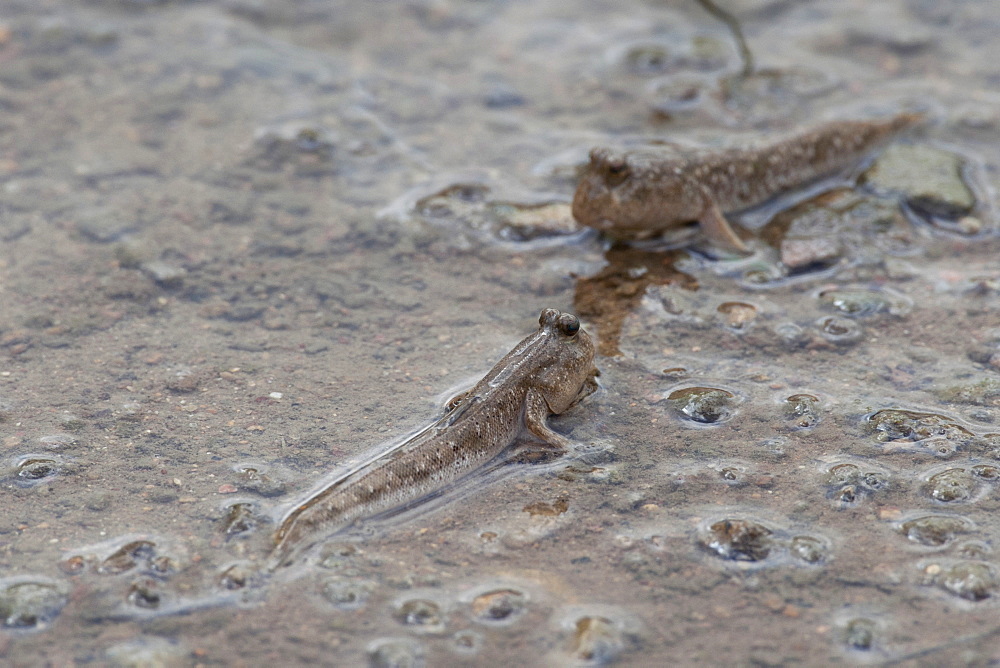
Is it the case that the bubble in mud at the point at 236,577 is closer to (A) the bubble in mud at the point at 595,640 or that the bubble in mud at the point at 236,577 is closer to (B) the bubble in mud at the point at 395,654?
(B) the bubble in mud at the point at 395,654

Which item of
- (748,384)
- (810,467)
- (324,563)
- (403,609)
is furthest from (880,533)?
(324,563)

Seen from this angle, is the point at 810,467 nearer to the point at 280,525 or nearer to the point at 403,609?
the point at 403,609

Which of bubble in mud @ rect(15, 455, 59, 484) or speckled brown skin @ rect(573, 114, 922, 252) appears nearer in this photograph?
bubble in mud @ rect(15, 455, 59, 484)

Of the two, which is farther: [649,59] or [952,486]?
[649,59]

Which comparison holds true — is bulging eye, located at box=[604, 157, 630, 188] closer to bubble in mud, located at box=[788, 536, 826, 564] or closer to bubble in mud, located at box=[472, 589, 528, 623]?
bubble in mud, located at box=[788, 536, 826, 564]

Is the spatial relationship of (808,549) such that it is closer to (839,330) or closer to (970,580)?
(970,580)

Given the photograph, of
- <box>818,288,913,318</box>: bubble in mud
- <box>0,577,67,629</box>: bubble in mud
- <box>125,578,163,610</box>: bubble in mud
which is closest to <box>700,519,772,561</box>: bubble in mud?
<box>818,288,913,318</box>: bubble in mud

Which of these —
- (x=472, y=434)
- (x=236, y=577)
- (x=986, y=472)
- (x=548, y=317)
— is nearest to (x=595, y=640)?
(x=472, y=434)
